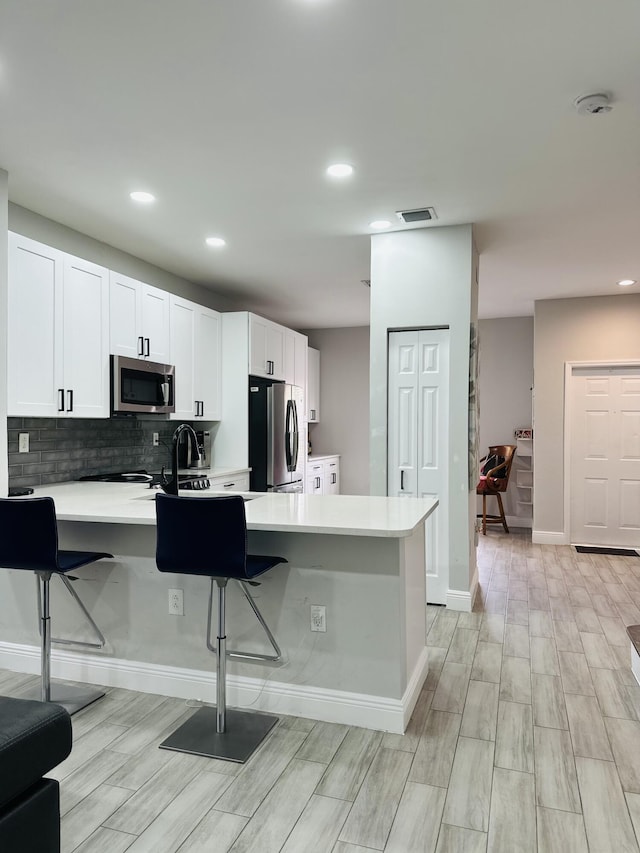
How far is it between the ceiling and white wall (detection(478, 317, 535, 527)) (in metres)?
3.08

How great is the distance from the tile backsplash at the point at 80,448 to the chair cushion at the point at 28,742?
2.57 metres

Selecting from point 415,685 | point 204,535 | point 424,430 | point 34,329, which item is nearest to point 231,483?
point 424,430

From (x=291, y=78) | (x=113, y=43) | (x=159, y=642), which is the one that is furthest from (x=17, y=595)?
(x=291, y=78)

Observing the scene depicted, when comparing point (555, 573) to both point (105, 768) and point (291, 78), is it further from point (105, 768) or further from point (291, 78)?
point (291, 78)

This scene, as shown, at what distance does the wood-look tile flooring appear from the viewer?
70.8 inches

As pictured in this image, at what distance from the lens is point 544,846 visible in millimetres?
1758

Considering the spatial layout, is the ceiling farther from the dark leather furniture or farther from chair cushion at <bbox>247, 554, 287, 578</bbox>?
the dark leather furniture

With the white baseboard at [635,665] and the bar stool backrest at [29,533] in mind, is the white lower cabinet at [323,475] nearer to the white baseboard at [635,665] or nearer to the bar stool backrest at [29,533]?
the white baseboard at [635,665]

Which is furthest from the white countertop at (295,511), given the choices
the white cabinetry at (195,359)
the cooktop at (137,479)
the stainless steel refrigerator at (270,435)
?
the stainless steel refrigerator at (270,435)

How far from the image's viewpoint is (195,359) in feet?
17.0

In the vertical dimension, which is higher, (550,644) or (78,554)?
(78,554)

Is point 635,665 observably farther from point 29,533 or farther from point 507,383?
point 507,383

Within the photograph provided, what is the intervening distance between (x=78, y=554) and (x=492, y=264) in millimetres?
4034

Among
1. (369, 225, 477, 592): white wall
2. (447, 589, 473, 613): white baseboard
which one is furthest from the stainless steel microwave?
(447, 589, 473, 613): white baseboard
